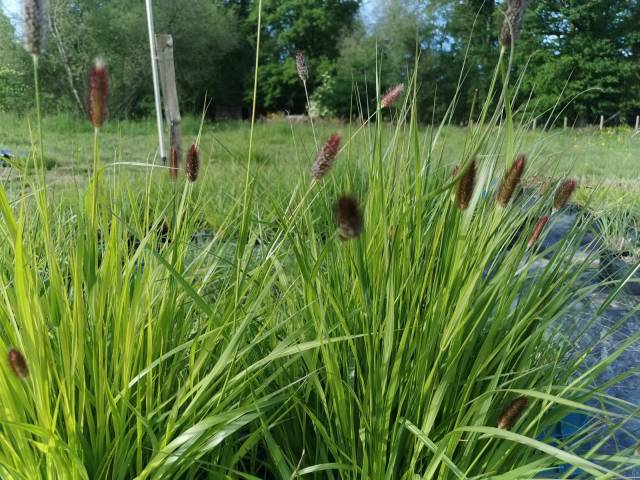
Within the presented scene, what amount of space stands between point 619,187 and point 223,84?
718 inches

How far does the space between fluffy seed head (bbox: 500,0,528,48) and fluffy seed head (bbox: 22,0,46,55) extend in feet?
1.96

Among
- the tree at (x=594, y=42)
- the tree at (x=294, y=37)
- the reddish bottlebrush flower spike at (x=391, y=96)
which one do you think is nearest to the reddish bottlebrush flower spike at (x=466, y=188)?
the reddish bottlebrush flower spike at (x=391, y=96)

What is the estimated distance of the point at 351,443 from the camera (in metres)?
0.84

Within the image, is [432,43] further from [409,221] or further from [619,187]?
[409,221]

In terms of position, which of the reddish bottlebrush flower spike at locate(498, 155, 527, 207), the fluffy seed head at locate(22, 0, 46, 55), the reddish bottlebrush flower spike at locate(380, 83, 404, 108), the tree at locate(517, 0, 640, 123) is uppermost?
the tree at locate(517, 0, 640, 123)

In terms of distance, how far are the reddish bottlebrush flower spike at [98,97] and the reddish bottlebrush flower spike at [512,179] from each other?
0.48 meters

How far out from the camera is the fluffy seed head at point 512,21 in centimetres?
78

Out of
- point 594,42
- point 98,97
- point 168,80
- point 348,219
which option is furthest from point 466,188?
point 594,42

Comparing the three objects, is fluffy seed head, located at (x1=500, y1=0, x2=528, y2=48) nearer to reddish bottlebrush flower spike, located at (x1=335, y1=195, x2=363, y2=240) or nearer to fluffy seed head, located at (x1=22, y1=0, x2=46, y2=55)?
reddish bottlebrush flower spike, located at (x1=335, y1=195, x2=363, y2=240)

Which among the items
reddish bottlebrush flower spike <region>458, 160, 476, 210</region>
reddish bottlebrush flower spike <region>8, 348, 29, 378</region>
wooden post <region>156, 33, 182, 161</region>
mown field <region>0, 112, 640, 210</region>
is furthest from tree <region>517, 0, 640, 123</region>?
reddish bottlebrush flower spike <region>8, 348, 29, 378</region>

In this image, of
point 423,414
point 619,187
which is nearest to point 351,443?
point 423,414

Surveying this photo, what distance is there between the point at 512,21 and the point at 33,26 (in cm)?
62

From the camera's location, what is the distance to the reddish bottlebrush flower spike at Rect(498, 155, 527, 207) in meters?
0.67

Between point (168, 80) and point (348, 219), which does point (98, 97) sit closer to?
point (348, 219)
